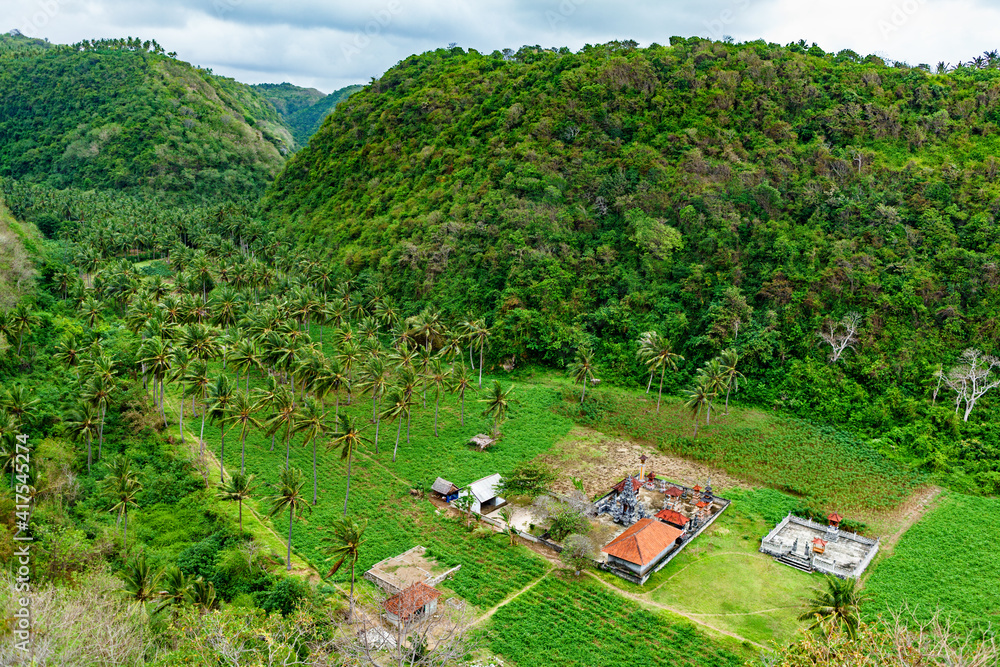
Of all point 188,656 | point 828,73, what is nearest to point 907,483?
point 188,656

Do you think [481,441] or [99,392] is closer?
[99,392]

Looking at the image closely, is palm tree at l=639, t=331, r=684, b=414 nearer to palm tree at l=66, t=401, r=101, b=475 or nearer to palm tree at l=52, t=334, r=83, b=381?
palm tree at l=66, t=401, r=101, b=475

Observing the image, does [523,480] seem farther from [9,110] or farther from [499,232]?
[9,110]

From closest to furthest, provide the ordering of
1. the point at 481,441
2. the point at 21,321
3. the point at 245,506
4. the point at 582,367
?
the point at 245,506
the point at 481,441
the point at 21,321
the point at 582,367

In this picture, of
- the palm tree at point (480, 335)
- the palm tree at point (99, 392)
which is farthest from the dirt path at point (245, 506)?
the palm tree at point (480, 335)

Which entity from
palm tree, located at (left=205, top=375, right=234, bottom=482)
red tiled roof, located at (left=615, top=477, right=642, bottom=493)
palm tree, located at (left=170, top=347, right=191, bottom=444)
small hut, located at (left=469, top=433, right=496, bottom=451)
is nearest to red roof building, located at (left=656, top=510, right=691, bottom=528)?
red tiled roof, located at (left=615, top=477, right=642, bottom=493)

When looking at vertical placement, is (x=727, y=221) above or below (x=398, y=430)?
above

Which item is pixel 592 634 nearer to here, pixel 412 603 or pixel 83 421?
pixel 412 603

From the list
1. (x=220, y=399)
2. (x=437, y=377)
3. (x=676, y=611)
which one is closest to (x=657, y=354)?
(x=437, y=377)
